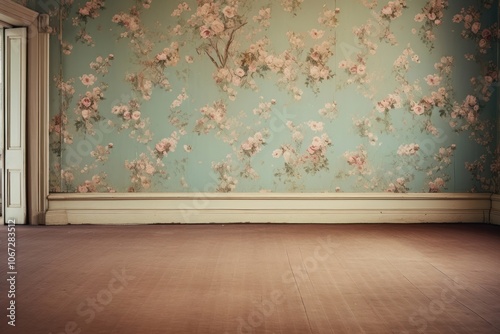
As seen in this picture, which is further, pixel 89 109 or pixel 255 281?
pixel 89 109

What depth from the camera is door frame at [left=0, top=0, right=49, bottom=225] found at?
19.5 feet

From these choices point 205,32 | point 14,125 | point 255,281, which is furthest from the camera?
point 205,32

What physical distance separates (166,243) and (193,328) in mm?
2296

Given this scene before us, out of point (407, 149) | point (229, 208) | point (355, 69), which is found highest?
point (355, 69)

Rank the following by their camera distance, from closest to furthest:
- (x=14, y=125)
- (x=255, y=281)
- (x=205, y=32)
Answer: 1. (x=255, y=281)
2. (x=14, y=125)
3. (x=205, y=32)

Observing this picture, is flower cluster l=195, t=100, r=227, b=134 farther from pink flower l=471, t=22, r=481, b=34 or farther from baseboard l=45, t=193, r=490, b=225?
pink flower l=471, t=22, r=481, b=34

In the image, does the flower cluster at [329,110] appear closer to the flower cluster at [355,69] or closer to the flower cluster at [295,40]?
→ the flower cluster at [355,69]

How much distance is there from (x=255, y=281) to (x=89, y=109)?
3309mm

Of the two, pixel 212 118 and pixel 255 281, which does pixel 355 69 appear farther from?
pixel 255 281

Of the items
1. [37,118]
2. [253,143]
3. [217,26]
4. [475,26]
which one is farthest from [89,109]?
[475,26]

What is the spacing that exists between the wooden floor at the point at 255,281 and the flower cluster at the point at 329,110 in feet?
4.07

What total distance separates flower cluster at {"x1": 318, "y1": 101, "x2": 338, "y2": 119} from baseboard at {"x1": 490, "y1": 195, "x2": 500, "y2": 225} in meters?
1.77

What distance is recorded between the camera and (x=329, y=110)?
20.0 ft

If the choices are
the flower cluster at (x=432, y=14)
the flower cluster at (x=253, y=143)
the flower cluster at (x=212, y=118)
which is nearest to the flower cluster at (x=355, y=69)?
the flower cluster at (x=432, y=14)
